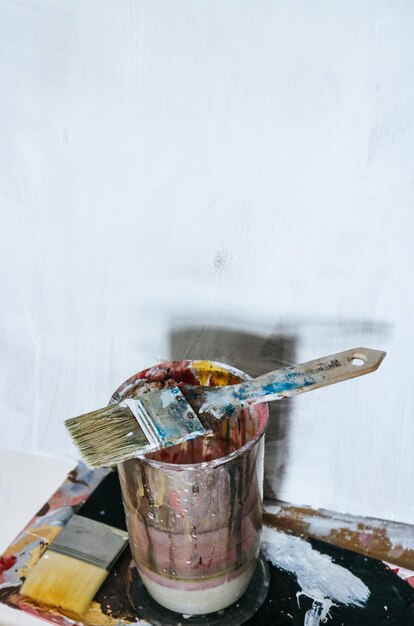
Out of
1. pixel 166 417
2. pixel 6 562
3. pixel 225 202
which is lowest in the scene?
pixel 6 562

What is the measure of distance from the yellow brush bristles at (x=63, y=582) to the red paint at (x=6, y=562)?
1.6 inches

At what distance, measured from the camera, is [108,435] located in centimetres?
71

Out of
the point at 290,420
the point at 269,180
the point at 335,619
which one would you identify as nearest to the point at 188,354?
the point at 290,420

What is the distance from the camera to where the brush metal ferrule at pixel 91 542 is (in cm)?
91

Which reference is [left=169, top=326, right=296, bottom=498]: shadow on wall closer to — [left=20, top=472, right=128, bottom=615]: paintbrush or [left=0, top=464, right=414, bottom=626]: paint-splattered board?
[left=0, top=464, right=414, bottom=626]: paint-splattered board

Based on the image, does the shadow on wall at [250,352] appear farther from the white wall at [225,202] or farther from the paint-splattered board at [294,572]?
the paint-splattered board at [294,572]

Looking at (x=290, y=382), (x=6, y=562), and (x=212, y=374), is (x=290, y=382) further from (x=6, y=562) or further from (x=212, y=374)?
(x=6, y=562)

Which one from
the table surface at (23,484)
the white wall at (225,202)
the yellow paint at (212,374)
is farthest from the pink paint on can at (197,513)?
the table surface at (23,484)

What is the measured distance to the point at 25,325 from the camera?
1.04 metres

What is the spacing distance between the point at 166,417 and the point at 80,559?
1.05ft

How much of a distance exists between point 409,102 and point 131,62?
1.09 ft

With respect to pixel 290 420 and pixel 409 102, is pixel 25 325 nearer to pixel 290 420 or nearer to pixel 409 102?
pixel 290 420

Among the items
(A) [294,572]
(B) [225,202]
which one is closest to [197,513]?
(A) [294,572]

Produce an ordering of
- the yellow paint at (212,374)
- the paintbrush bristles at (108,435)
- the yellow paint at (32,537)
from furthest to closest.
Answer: the yellow paint at (32,537) < the yellow paint at (212,374) < the paintbrush bristles at (108,435)
